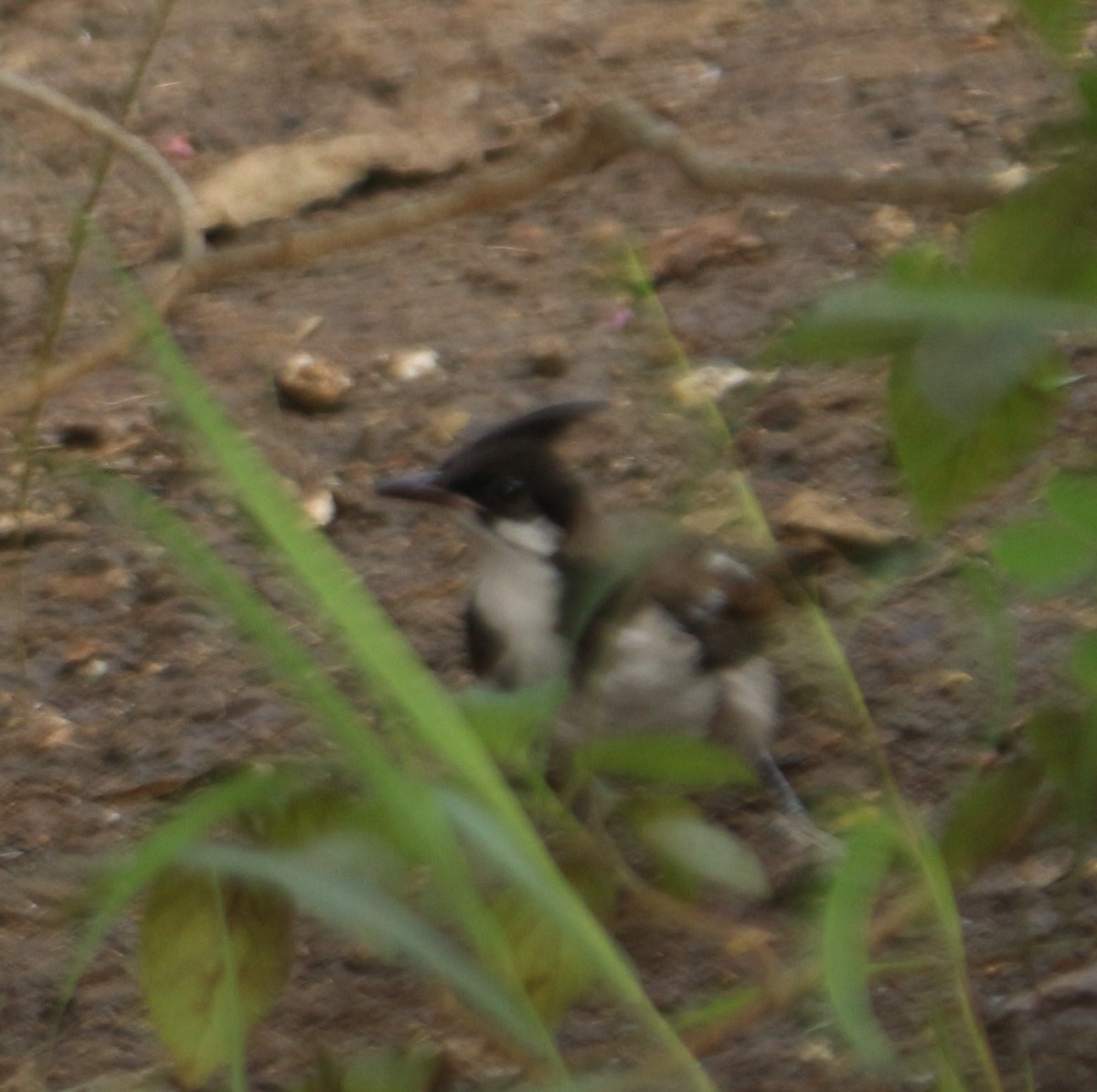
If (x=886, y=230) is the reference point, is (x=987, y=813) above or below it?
above

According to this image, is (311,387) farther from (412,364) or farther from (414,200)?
(414,200)

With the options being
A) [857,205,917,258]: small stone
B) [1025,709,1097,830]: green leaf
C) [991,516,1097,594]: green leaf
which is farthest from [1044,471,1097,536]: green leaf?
[857,205,917,258]: small stone

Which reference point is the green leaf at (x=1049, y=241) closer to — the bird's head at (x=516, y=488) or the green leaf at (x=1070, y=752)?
the green leaf at (x=1070, y=752)

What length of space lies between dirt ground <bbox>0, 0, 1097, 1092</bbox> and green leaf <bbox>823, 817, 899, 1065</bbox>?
0.37 m

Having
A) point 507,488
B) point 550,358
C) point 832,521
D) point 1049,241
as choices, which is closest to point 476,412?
point 550,358

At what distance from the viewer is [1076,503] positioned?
1.61m

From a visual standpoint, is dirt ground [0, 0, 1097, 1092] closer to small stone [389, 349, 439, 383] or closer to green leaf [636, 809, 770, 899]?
small stone [389, 349, 439, 383]

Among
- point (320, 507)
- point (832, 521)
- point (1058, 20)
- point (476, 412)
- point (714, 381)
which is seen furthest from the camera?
point (476, 412)

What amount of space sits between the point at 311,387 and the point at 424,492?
1.00m

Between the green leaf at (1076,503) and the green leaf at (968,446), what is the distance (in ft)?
0.13

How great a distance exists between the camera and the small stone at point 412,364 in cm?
417

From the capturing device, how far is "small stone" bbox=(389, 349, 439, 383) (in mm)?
4168

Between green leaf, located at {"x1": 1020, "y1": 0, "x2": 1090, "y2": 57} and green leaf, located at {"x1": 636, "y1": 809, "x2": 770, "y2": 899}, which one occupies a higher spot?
green leaf, located at {"x1": 1020, "y1": 0, "x2": 1090, "y2": 57}

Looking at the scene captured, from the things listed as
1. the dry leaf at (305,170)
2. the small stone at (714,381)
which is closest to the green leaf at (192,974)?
the small stone at (714,381)
